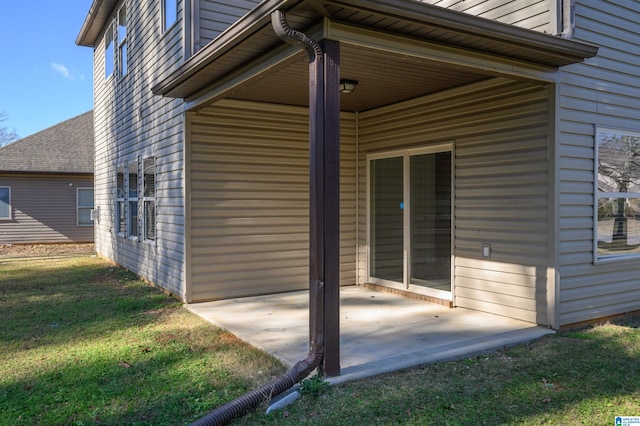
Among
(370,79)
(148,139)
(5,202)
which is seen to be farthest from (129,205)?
(5,202)

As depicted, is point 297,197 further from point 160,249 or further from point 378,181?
point 160,249

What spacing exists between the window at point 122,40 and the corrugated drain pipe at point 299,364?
297 inches

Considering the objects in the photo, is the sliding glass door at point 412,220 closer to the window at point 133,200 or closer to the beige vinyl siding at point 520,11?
the beige vinyl siding at point 520,11

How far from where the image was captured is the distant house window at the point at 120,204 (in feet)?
32.4

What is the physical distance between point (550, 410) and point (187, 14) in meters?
5.84

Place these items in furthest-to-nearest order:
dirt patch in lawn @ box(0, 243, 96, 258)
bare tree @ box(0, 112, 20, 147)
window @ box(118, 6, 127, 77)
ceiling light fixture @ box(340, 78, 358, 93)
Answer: bare tree @ box(0, 112, 20, 147) < dirt patch in lawn @ box(0, 243, 96, 258) < window @ box(118, 6, 127, 77) < ceiling light fixture @ box(340, 78, 358, 93)

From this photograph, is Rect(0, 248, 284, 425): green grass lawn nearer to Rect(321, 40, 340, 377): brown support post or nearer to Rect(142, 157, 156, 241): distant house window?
Rect(321, 40, 340, 377): brown support post

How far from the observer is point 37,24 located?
45.5 m

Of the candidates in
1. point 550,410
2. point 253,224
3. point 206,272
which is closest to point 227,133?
point 253,224

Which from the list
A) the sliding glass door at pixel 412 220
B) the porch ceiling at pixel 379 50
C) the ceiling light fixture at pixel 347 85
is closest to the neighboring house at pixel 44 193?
the porch ceiling at pixel 379 50

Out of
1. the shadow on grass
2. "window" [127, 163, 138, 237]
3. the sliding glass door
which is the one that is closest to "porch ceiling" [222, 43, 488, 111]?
the sliding glass door

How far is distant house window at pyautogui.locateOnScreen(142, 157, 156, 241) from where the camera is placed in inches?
313

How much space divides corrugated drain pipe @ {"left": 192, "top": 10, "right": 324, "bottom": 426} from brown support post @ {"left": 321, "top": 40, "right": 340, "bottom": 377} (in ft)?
0.17

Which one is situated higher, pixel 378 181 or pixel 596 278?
pixel 378 181
